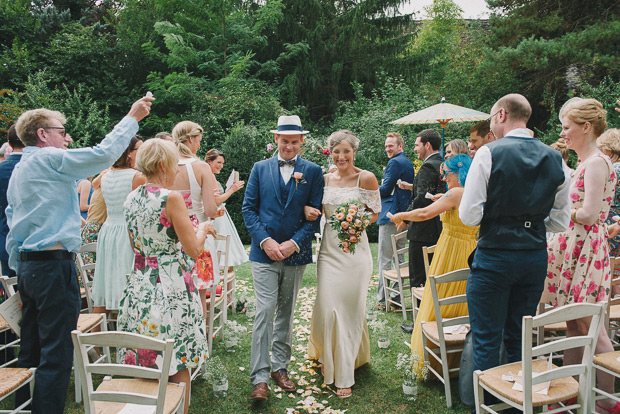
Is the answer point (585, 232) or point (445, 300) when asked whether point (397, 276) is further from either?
point (585, 232)

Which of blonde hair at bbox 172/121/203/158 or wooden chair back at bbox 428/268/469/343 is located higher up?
blonde hair at bbox 172/121/203/158

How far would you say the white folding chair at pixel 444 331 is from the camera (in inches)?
141

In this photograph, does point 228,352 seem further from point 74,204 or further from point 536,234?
point 536,234

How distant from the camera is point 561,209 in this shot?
321 centimetres

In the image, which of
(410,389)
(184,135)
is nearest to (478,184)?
(410,389)

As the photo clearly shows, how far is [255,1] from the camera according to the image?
18.3 m

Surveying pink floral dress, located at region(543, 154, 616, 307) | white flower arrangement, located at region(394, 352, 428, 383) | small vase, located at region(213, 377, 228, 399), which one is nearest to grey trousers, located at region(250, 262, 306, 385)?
small vase, located at region(213, 377, 228, 399)

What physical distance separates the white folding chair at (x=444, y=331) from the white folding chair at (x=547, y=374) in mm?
654

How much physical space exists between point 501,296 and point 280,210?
6.27 ft

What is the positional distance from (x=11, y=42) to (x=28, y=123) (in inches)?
645

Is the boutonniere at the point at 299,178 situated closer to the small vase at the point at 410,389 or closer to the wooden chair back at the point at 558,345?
the small vase at the point at 410,389

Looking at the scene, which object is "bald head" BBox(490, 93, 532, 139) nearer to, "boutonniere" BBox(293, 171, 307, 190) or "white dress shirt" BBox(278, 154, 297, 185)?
"boutonniere" BBox(293, 171, 307, 190)

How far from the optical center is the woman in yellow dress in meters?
4.05

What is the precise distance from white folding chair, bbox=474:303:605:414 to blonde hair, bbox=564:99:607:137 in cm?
158
